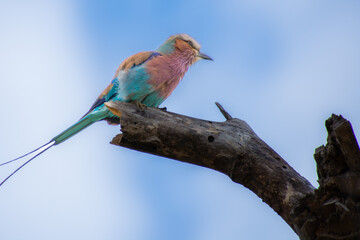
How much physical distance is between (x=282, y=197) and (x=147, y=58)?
6.73 ft

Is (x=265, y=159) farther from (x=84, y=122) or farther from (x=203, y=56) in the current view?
(x=203, y=56)

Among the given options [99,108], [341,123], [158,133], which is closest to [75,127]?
[99,108]

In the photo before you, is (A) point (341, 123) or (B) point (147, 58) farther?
(B) point (147, 58)

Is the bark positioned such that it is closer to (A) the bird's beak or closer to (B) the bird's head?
(B) the bird's head

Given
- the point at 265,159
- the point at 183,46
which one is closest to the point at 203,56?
the point at 183,46

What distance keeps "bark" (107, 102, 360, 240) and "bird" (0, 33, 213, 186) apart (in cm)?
85

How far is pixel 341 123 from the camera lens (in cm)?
239

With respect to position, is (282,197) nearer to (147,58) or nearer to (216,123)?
(216,123)

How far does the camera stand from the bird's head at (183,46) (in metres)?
4.75

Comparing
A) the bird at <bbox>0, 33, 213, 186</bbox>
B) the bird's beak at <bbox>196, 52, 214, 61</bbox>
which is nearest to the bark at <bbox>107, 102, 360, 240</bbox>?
the bird at <bbox>0, 33, 213, 186</bbox>

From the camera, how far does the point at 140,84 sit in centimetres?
420

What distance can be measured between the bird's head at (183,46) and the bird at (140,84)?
0.08 ft

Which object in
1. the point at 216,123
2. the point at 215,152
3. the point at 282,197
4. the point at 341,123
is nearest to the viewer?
the point at 341,123

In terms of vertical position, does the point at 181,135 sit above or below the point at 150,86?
below
